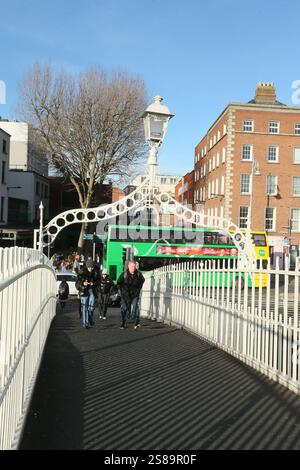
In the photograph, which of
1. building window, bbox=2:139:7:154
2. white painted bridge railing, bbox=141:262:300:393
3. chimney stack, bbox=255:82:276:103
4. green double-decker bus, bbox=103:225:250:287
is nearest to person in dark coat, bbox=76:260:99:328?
white painted bridge railing, bbox=141:262:300:393

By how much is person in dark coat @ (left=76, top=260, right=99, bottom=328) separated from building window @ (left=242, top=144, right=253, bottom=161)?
4017cm

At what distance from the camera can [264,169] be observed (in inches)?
1965

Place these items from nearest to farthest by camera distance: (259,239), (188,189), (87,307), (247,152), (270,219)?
(87,307)
(259,239)
(270,219)
(247,152)
(188,189)

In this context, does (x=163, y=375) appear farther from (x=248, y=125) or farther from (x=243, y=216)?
(x=248, y=125)

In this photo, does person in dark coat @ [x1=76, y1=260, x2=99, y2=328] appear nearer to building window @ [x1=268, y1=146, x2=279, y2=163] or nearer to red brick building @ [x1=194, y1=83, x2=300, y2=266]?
red brick building @ [x1=194, y1=83, x2=300, y2=266]

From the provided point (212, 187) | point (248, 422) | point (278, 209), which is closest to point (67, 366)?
point (248, 422)

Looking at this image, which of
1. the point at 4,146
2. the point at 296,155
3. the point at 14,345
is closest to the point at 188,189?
the point at 296,155

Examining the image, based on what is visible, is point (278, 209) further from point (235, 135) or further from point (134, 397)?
point (134, 397)

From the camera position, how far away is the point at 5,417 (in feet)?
11.7

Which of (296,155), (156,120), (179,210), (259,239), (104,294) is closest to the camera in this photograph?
(156,120)

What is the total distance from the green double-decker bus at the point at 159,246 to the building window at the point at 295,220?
67.7 ft

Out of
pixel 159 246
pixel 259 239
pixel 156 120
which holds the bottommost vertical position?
pixel 159 246

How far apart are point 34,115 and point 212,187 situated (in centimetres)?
2554

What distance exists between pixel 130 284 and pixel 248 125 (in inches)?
1632
